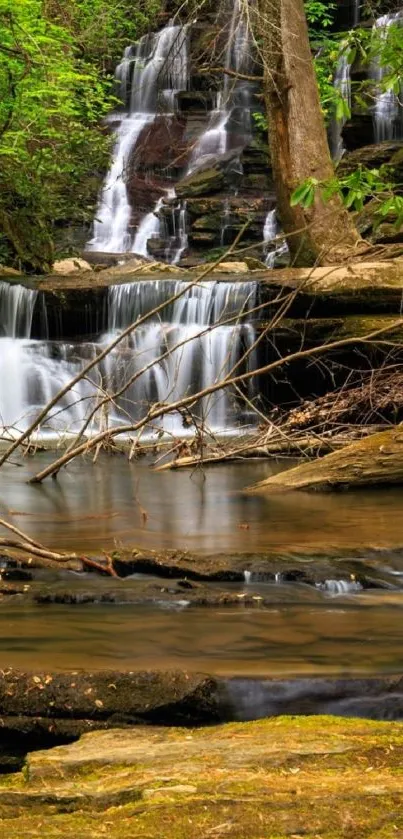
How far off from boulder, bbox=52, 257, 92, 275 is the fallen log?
1171 centimetres

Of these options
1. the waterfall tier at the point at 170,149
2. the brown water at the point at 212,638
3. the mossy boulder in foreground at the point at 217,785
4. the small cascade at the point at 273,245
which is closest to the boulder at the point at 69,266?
the waterfall tier at the point at 170,149

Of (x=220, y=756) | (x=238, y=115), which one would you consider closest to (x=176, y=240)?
(x=238, y=115)

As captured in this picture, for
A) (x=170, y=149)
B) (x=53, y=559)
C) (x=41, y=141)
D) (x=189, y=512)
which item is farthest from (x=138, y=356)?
(x=170, y=149)

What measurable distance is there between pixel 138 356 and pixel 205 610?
10.5 metres

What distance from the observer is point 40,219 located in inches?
769

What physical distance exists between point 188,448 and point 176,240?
48.1ft

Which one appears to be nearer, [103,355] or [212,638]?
[212,638]

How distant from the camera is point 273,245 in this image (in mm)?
23047

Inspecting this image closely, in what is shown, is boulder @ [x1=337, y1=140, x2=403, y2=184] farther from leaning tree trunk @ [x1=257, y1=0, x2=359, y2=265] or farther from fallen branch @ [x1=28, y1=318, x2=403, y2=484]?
fallen branch @ [x1=28, y1=318, x2=403, y2=484]

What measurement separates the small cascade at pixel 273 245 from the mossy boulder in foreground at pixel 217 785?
1677 centimetres

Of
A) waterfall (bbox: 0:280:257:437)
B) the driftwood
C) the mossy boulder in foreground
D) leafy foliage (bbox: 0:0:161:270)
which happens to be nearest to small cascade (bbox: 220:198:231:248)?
leafy foliage (bbox: 0:0:161:270)

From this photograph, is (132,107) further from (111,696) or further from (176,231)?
(111,696)

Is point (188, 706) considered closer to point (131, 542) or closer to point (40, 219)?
point (131, 542)

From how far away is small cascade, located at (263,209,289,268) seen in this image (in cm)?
2178
